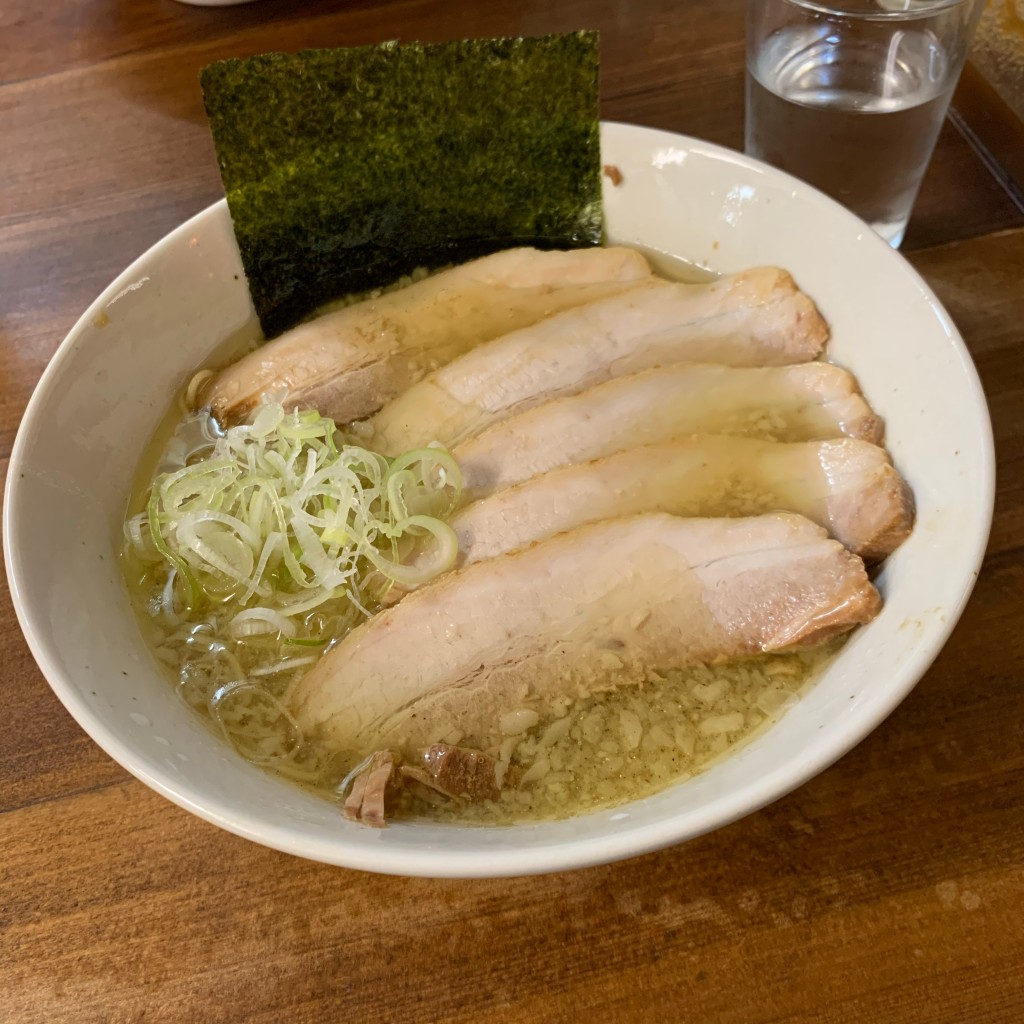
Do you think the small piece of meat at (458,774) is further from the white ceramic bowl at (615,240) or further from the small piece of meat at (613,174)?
the small piece of meat at (613,174)

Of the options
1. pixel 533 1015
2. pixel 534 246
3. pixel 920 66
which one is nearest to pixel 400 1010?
pixel 533 1015

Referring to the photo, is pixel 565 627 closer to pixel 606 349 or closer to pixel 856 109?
pixel 606 349

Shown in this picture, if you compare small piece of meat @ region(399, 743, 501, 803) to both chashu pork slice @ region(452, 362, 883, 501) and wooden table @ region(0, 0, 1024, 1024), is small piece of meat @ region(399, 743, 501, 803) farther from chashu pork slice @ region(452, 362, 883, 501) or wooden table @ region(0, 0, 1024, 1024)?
chashu pork slice @ region(452, 362, 883, 501)

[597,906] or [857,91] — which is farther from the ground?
[857,91]

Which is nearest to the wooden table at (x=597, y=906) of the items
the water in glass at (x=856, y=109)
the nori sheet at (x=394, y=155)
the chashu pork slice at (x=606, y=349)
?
the chashu pork slice at (x=606, y=349)

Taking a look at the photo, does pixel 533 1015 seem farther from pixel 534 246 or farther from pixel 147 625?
pixel 534 246

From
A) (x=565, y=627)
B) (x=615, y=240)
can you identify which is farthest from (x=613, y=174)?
(x=565, y=627)

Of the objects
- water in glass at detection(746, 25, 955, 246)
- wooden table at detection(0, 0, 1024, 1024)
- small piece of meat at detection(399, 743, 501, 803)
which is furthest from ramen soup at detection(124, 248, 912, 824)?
water in glass at detection(746, 25, 955, 246)
